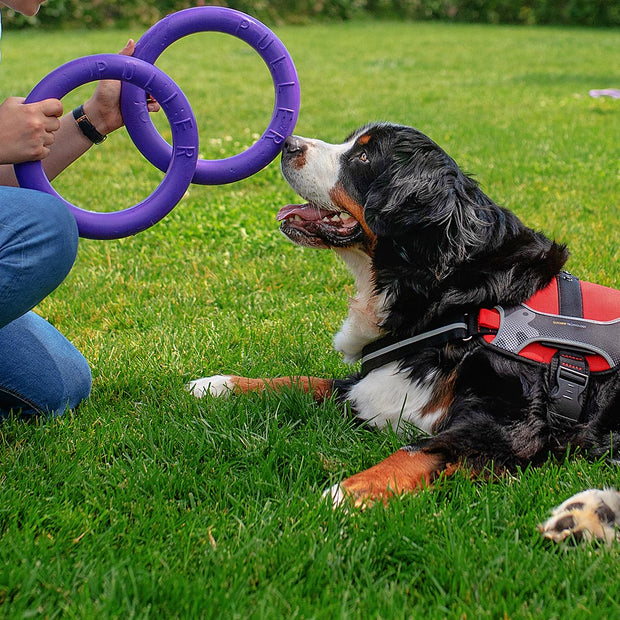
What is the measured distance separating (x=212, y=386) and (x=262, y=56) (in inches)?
54.8

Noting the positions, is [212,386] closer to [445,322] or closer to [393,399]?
[393,399]

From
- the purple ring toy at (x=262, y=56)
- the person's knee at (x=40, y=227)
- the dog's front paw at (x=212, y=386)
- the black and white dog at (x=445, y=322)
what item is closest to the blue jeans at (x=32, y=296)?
the person's knee at (x=40, y=227)

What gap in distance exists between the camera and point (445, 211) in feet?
9.25

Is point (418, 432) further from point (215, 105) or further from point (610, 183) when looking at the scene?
point (215, 105)

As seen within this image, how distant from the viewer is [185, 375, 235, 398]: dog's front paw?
3.09 metres

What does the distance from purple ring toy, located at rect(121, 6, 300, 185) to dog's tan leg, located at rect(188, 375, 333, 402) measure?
2.88 ft

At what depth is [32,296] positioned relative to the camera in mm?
2555

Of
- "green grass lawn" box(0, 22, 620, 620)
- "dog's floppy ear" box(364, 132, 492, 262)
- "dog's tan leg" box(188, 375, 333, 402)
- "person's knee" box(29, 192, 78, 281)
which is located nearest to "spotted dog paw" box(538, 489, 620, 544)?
"green grass lawn" box(0, 22, 620, 620)

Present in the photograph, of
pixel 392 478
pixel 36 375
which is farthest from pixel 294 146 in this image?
pixel 392 478

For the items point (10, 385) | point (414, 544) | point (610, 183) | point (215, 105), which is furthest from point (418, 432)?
point (215, 105)

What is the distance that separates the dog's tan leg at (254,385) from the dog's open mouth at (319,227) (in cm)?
54

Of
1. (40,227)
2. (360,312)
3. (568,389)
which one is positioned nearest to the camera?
(40,227)

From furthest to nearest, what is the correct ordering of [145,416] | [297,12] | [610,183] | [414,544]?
[297,12] < [610,183] < [145,416] < [414,544]

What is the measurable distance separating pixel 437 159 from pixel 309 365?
1.10 m
